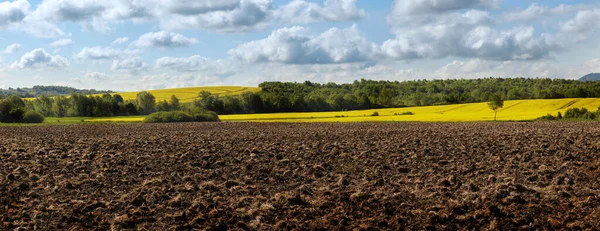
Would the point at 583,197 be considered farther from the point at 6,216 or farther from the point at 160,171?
the point at 6,216

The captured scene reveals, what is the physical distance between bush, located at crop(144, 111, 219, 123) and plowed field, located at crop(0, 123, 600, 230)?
47643 millimetres

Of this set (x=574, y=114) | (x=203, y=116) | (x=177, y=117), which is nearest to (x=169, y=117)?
(x=177, y=117)

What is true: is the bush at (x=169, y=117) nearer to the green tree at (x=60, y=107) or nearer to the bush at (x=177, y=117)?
the bush at (x=177, y=117)

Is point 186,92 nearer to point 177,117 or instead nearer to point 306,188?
point 177,117

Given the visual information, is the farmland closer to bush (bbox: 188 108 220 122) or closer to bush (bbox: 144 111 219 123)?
bush (bbox: 188 108 220 122)

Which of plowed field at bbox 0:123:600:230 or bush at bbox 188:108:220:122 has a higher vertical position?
bush at bbox 188:108:220:122

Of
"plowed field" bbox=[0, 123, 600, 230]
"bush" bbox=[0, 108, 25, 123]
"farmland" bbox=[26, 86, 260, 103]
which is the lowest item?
"plowed field" bbox=[0, 123, 600, 230]

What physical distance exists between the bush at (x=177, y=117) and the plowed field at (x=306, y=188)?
47.6 metres

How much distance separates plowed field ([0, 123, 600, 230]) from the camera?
11.5 meters

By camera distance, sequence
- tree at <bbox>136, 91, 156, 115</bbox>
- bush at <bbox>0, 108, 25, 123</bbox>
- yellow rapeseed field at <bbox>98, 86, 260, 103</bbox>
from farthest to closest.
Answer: yellow rapeseed field at <bbox>98, 86, 260, 103</bbox> < tree at <bbox>136, 91, 156, 115</bbox> < bush at <bbox>0, 108, 25, 123</bbox>

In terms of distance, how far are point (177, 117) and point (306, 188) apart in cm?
5884

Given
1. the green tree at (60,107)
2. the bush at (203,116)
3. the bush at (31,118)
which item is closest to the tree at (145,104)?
the green tree at (60,107)

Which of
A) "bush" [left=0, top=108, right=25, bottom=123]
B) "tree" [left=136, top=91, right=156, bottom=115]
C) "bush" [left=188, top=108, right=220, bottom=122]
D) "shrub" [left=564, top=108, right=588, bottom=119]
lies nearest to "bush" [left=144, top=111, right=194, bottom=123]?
"bush" [left=188, top=108, right=220, bottom=122]

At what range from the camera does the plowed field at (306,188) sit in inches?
453
